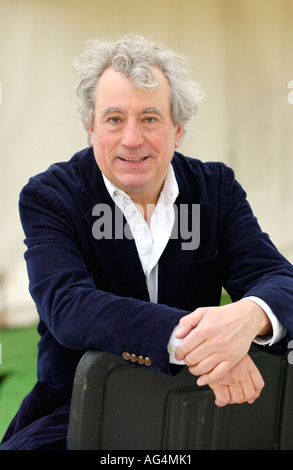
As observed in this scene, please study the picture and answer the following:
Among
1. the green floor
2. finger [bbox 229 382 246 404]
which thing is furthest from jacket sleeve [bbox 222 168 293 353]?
the green floor

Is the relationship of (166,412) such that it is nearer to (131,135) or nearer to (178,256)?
(178,256)

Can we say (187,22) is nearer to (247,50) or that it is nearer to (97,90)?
(247,50)

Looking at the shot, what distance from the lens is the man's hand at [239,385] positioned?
4.46 ft

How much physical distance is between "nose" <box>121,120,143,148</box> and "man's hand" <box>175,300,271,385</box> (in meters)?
0.55

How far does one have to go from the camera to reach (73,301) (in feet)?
4.73

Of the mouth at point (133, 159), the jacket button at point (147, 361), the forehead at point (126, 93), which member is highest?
the forehead at point (126, 93)

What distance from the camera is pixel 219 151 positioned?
4.64m

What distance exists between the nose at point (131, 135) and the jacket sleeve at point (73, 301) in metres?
0.26

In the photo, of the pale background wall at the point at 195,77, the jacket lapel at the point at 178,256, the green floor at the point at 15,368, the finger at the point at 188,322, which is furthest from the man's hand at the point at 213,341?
the pale background wall at the point at 195,77

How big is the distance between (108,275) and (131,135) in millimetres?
417

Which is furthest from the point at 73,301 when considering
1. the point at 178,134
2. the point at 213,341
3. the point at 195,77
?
the point at 195,77

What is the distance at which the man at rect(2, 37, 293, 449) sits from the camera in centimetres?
138

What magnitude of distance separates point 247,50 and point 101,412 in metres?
3.82

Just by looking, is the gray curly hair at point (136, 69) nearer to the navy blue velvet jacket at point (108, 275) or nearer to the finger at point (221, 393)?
the navy blue velvet jacket at point (108, 275)
